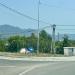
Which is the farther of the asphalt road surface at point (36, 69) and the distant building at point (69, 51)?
the distant building at point (69, 51)

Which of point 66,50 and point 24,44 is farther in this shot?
point 24,44

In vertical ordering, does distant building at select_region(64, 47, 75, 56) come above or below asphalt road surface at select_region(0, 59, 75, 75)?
above

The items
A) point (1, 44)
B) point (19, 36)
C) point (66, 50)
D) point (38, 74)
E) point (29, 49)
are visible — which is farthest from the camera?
point (19, 36)

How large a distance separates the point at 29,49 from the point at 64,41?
8154 millimetres

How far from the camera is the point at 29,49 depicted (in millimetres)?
65188

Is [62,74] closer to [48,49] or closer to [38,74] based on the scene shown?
[38,74]

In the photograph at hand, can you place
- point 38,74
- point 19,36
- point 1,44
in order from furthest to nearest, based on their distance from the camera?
1. point 19,36
2. point 1,44
3. point 38,74

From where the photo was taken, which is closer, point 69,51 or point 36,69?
point 36,69

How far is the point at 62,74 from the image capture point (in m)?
20.6

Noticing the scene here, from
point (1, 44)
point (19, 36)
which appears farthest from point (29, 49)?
point (19, 36)

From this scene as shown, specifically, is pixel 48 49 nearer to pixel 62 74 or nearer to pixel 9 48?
pixel 9 48

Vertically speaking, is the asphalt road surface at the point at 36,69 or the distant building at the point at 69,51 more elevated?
the distant building at the point at 69,51

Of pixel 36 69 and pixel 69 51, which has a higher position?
pixel 69 51

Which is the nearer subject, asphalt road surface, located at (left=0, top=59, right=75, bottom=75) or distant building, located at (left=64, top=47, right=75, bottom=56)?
asphalt road surface, located at (left=0, top=59, right=75, bottom=75)
